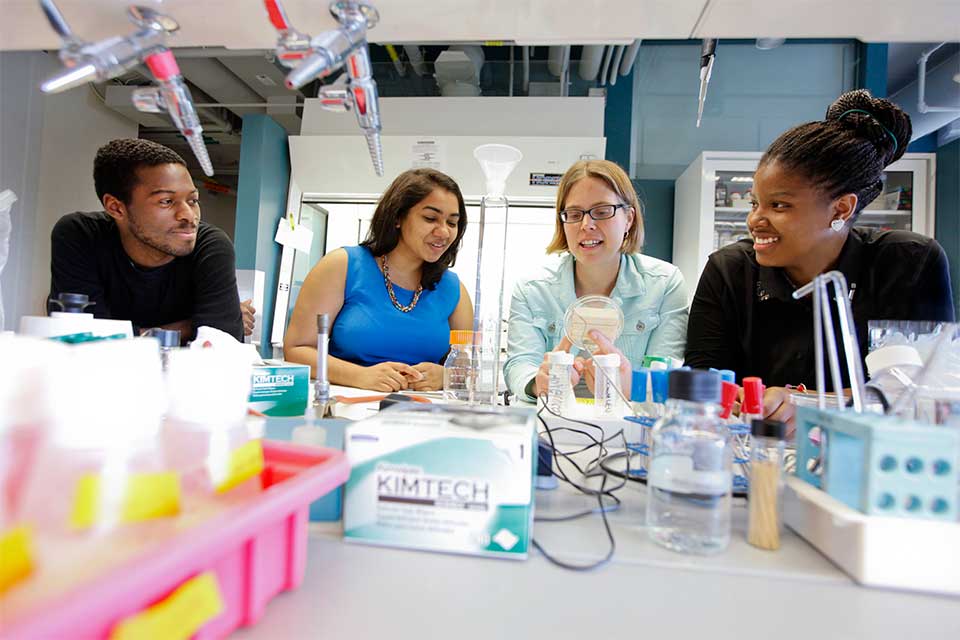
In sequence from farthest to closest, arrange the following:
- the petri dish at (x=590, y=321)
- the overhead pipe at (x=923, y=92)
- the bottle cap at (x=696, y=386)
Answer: the overhead pipe at (x=923, y=92) → the petri dish at (x=590, y=321) → the bottle cap at (x=696, y=386)

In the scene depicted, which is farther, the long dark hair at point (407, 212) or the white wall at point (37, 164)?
the white wall at point (37, 164)

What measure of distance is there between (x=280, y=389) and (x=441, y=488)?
52cm

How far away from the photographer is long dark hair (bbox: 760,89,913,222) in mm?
1252

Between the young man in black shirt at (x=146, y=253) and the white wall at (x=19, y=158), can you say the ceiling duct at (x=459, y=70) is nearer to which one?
the young man in black shirt at (x=146, y=253)

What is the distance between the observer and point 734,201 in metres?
3.08

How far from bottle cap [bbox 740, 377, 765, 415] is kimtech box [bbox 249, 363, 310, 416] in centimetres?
76

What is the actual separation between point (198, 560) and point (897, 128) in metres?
1.69

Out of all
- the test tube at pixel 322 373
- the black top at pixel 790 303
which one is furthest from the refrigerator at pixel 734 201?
the test tube at pixel 322 373

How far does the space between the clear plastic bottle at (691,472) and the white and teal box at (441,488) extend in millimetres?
159

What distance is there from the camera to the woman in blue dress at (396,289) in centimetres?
179

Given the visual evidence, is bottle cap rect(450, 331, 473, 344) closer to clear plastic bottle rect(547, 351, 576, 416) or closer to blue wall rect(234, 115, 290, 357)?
clear plastic bottle rect(547, 351, 576, 416)

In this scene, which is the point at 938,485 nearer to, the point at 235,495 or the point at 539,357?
the point at 235,495

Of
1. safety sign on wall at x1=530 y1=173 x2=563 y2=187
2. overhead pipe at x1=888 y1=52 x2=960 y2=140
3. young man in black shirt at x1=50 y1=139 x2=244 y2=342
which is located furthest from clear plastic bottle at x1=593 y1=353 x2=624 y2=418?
overhead pipe at x1=888 y1=52 x2=960 y2=140

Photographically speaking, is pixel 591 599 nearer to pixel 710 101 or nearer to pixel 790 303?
pixel 790 303
